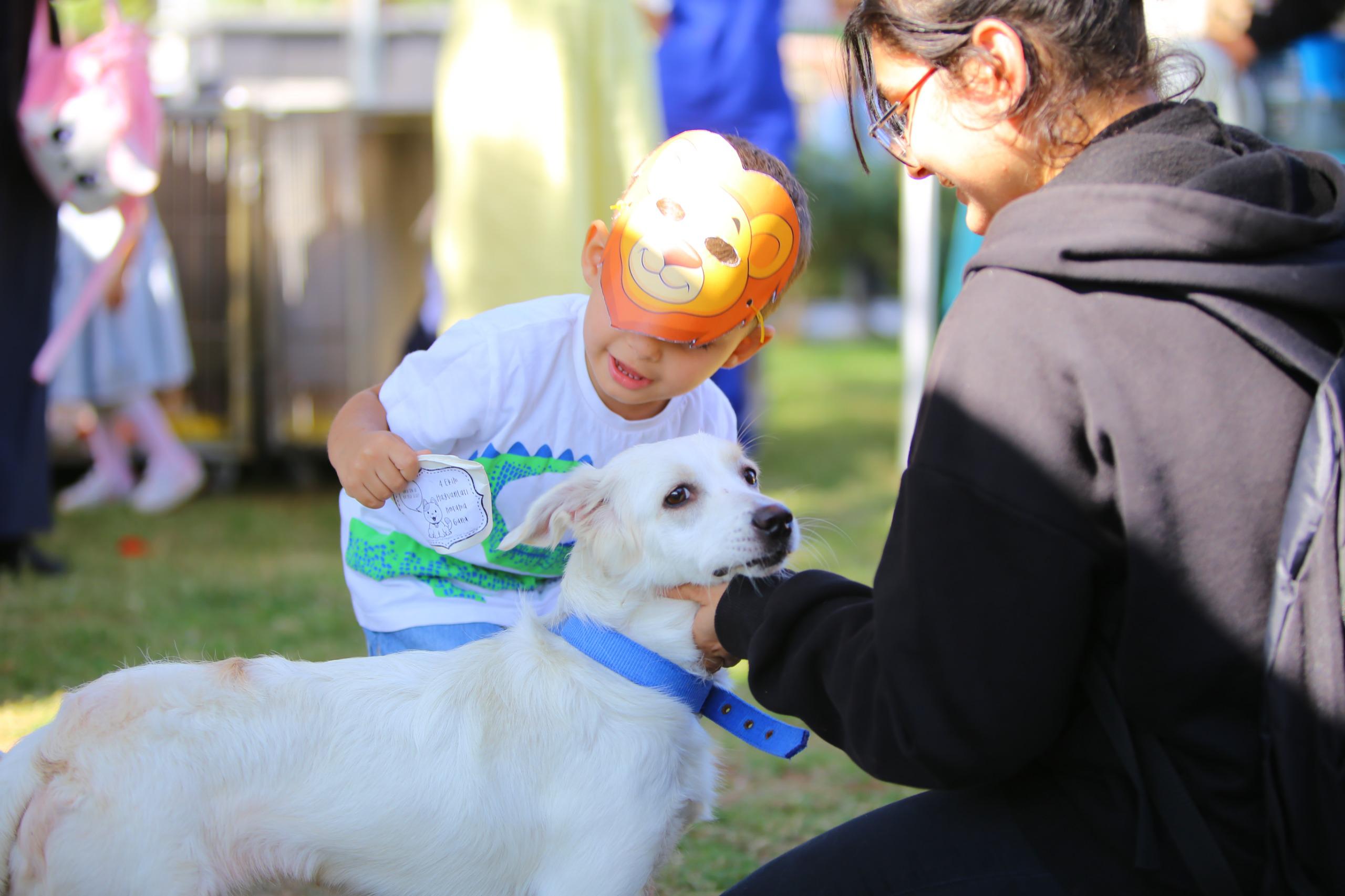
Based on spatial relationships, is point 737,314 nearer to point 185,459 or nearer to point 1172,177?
point 1172,177

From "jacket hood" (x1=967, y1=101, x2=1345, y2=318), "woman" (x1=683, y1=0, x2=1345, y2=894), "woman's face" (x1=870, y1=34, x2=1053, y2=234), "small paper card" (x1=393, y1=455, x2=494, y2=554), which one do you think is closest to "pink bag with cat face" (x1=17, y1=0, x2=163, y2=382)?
"small paper card" (x1=393, y1=455, x2=494, y2=554)

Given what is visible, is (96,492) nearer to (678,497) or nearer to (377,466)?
(377,466)

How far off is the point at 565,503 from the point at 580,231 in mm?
2681

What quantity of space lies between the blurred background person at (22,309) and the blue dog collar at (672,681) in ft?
12.7

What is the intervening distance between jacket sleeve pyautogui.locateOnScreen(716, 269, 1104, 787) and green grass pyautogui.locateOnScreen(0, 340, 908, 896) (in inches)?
36.9

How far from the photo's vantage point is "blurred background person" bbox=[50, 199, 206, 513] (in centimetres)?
688

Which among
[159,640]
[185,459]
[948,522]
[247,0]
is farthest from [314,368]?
[247,0]

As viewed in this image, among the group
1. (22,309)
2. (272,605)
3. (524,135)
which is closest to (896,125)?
(524,135)

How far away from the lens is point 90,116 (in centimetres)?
486

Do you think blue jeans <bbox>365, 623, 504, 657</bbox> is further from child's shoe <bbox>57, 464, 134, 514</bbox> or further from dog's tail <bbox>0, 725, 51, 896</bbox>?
child's shoe <bbox>57, 464, 134, 514</bbox>

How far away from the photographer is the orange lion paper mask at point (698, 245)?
246cm

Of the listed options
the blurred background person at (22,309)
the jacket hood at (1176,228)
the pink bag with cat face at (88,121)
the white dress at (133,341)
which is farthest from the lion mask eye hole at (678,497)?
the white dress at (133,341)

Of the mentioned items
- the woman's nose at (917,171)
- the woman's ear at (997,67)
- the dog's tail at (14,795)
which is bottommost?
the dog's tail at (14,795)

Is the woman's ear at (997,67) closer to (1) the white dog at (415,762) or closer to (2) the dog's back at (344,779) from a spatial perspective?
(1) the white dog at (415,762)
